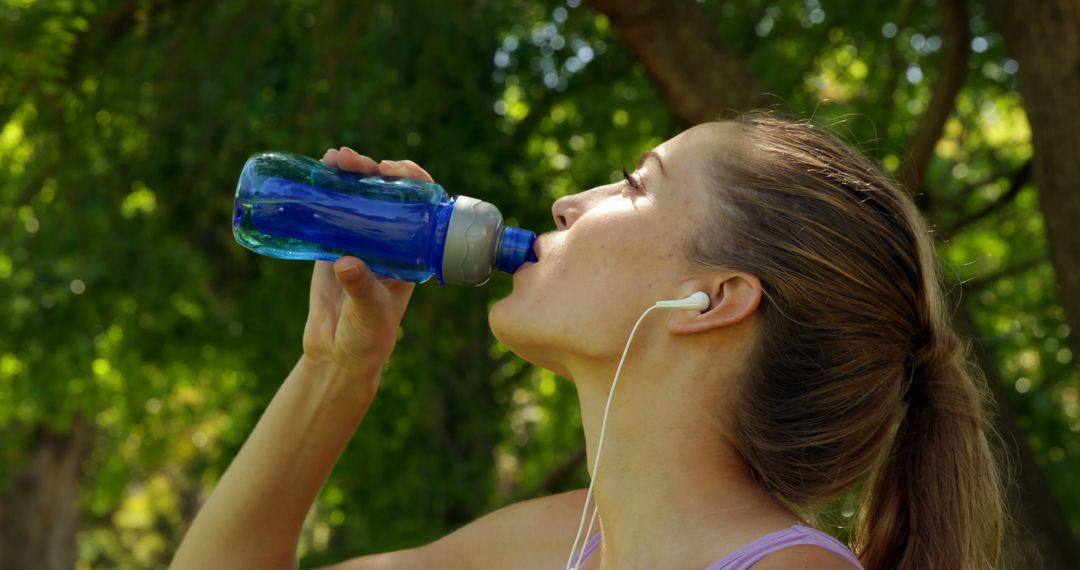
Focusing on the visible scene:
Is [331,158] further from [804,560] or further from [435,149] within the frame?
[435,149]

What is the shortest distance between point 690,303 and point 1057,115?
1775mm

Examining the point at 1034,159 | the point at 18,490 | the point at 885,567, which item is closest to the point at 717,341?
the point at 885,567

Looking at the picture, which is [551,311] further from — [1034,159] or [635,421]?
[1034,159]

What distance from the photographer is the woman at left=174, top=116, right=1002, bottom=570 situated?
190cm

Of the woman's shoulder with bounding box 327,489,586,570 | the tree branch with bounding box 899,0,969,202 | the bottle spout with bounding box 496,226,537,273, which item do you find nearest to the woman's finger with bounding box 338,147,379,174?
the bottle spout with bounding box 496,226,537,273

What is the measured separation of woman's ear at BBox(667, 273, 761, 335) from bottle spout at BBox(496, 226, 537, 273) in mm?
278

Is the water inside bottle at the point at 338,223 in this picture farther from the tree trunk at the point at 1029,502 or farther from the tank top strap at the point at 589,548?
the tree trunk at the point at 1029,502

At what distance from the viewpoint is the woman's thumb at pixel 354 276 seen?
6.48ft

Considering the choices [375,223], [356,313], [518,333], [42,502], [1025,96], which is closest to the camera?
[518,333]

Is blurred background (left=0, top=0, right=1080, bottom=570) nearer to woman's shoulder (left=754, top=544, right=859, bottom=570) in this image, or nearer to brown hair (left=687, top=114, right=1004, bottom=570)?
brown hair (left=687, top=114, right=1004, bottom=570)

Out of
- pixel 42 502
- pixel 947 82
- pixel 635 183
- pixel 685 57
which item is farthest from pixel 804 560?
pixel 42 502

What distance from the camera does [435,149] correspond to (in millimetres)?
4613

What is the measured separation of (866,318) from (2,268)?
4.63 m

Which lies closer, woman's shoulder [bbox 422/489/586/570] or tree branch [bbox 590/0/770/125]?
woman's shoulder [bbox 422/489/586/570]
